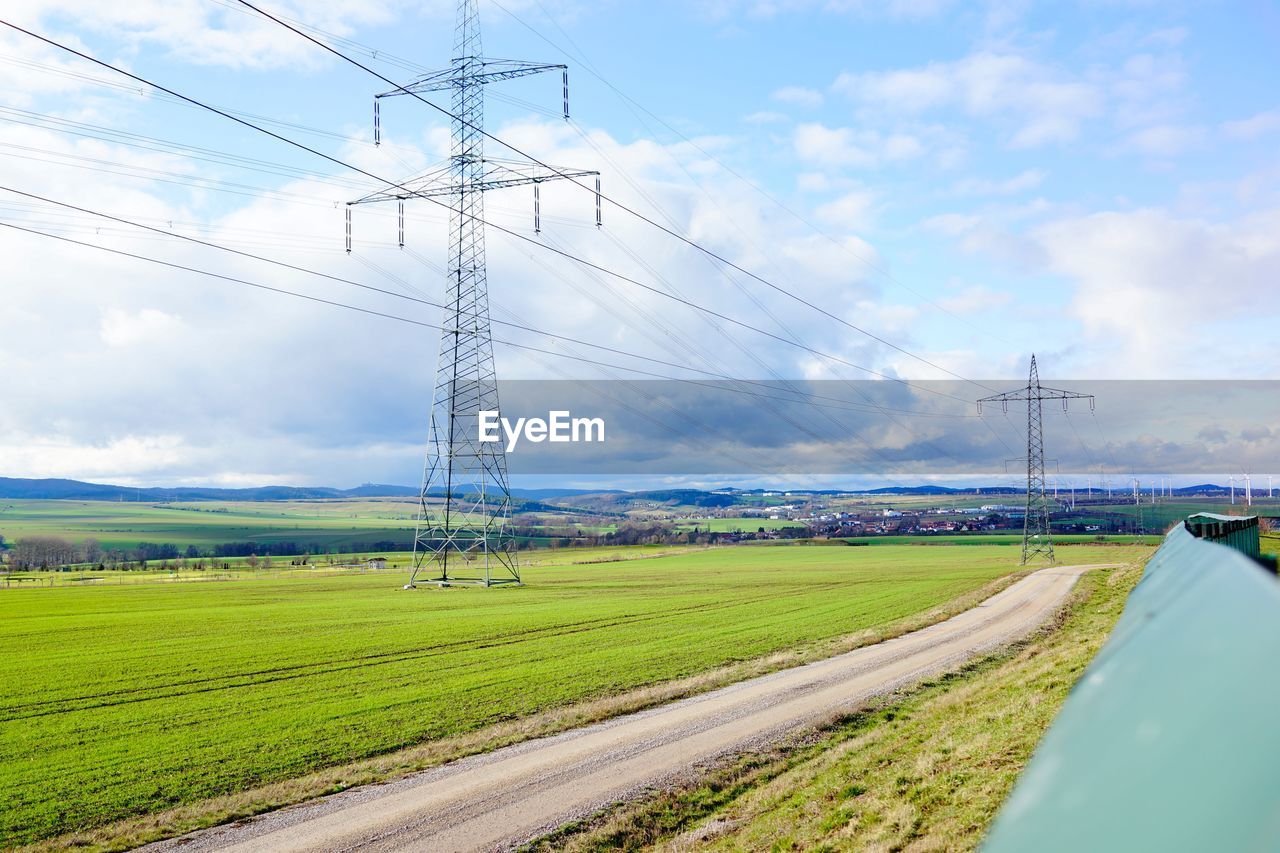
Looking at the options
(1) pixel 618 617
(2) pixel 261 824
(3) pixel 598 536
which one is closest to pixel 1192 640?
(2) pixel 261 824

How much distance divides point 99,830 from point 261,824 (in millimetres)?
2824

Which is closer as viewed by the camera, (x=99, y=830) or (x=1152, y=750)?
(x=1152, y=750)

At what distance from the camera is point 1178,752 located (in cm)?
200

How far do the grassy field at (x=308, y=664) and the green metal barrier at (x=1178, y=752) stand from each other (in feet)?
61.0

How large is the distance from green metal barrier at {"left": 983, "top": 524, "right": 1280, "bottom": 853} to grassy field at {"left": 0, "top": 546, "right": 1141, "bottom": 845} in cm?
1860

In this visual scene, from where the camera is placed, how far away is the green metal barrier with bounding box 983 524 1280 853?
5.92 ft

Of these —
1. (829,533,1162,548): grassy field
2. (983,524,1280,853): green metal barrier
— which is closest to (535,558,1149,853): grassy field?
(983,524,1280,853): green metal barrier

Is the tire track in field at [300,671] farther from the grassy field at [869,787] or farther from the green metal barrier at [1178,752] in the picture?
the green metal barrier at [1178,752]

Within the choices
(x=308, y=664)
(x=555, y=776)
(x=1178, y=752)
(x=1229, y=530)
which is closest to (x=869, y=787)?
(x=555, y=776)

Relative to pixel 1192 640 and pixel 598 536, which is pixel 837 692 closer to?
pixel 1192 640

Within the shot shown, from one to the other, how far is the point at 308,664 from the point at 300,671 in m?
1.77

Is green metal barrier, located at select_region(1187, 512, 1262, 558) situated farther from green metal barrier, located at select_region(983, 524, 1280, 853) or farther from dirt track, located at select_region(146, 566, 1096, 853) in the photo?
dirt track, located at select_region(146, 566, 1096, 853)

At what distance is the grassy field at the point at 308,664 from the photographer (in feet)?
63.8

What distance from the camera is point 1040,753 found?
234cm
